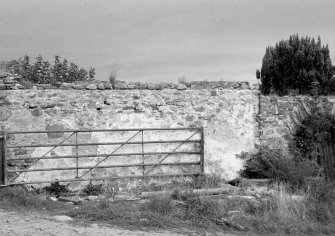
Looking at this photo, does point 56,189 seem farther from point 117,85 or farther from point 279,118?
point 279,118

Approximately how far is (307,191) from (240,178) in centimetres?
188

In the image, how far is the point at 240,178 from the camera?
12219 millimetres

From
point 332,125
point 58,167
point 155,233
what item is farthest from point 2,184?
point 332,125

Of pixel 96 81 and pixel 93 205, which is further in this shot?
pixel 96 81

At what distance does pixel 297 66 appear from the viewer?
936 inches

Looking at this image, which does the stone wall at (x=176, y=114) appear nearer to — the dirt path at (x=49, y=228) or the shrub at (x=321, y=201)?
the shrub at (x=321, y=201)

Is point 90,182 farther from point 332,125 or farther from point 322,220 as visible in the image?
point 332,125

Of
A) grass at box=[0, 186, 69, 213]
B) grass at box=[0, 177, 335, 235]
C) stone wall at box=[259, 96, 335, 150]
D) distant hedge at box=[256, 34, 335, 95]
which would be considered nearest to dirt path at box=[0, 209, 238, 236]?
grass at box=[0, 177, 335, 235]

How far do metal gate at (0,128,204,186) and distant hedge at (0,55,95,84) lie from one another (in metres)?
2.59

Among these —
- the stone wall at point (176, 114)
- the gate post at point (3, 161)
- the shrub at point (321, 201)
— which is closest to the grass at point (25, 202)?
the gate post at point (3, 161)

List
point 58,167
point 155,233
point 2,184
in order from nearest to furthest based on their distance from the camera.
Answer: point 155,233 → point 2,184 → point 58,167

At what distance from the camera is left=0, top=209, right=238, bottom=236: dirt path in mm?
7473

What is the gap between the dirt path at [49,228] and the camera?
7.47 m

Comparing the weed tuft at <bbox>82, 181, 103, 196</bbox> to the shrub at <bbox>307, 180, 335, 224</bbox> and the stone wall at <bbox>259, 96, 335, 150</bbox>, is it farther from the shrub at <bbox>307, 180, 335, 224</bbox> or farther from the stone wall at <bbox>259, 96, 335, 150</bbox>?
the shrub at <bbox>307, 180, 335, 224</bbox>
